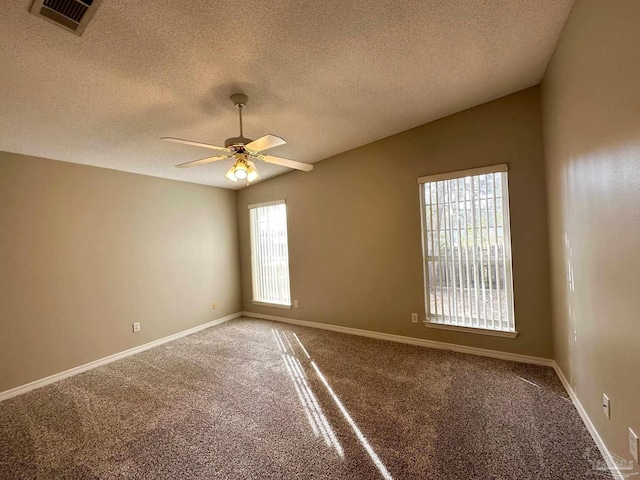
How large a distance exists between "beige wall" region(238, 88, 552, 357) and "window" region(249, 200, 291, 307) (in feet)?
0.53

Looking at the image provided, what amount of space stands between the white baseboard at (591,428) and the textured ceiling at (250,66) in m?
2.75

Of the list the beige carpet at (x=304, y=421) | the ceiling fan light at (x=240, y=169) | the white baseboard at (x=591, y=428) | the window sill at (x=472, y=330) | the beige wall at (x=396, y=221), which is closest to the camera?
the white baseboard at (x=591, y=428)

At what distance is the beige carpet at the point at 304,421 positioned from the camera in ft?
5.69

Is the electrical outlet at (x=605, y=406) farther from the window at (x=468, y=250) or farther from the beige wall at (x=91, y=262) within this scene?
the beige wall at (x=91, y=262)

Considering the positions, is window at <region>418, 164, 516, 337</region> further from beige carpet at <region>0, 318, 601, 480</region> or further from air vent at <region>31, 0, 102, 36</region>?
air vent at <region>31, 0, 102, 36</region>

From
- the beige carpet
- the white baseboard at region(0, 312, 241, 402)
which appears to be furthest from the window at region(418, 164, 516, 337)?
the white baseboard at region(0, 312, 241, 402)

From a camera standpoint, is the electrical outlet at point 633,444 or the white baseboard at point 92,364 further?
the white baseboard at point 92,364

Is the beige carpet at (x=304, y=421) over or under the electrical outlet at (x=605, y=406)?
under

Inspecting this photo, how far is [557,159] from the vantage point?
240 centimetres

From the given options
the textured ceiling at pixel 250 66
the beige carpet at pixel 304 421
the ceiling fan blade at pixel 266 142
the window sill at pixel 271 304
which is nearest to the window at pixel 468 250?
the beige carpet at pixel 304 421

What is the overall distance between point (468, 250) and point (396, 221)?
3.03 feet

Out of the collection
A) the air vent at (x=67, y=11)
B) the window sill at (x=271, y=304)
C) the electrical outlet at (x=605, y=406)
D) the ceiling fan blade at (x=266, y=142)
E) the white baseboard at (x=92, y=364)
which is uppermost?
the air vent at (x=67, y=11)

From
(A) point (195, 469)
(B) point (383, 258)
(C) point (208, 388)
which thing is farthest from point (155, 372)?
(B) point (383, 258)

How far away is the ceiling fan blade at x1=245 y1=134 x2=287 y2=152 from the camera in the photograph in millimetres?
2064
